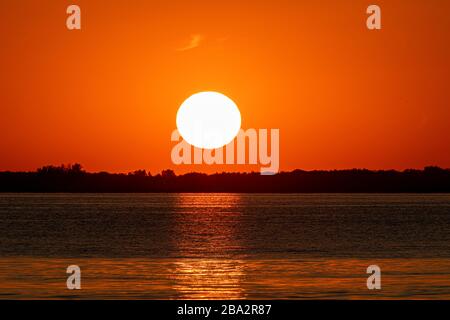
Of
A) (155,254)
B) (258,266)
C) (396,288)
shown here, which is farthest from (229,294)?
(155,254)

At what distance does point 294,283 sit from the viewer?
136 ft

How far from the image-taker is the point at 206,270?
52125 mm

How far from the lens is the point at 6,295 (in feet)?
116

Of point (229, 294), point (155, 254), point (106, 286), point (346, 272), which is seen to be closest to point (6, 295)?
point (106, 286)

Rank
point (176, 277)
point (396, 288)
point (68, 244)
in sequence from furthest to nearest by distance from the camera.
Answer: point (68, 244) < point (176, 277) < point (396, 288)
